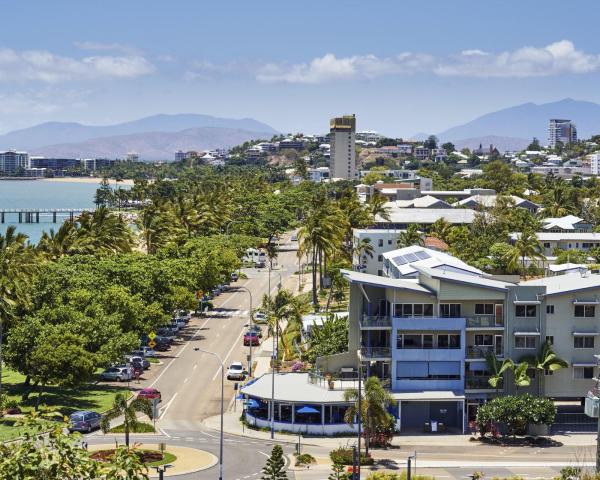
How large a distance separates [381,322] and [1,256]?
32959 millimetres

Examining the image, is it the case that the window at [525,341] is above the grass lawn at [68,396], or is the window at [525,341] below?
above

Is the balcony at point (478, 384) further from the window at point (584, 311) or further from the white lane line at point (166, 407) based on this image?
the white lane line at point (166, 407)

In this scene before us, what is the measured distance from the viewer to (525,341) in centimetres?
7088

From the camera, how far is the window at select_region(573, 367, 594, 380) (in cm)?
7075

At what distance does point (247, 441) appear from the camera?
66438mm

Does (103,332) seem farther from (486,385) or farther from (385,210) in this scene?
(385,210)

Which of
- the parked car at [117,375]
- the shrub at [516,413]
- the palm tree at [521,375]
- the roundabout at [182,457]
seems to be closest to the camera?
the roundabout at [182,457]

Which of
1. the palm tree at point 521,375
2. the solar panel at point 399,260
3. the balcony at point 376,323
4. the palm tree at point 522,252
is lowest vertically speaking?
the palm tree at point 521,375

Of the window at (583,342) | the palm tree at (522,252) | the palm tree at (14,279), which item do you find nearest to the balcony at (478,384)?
the window at (583,342)

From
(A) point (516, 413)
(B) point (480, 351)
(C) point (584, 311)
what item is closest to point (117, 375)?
(B) point (480, 351)

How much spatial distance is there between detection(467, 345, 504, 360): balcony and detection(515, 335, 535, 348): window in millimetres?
1317

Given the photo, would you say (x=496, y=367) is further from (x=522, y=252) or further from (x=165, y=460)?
(x=522, y=252)

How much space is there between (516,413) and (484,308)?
832cm

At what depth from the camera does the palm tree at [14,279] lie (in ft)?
254
